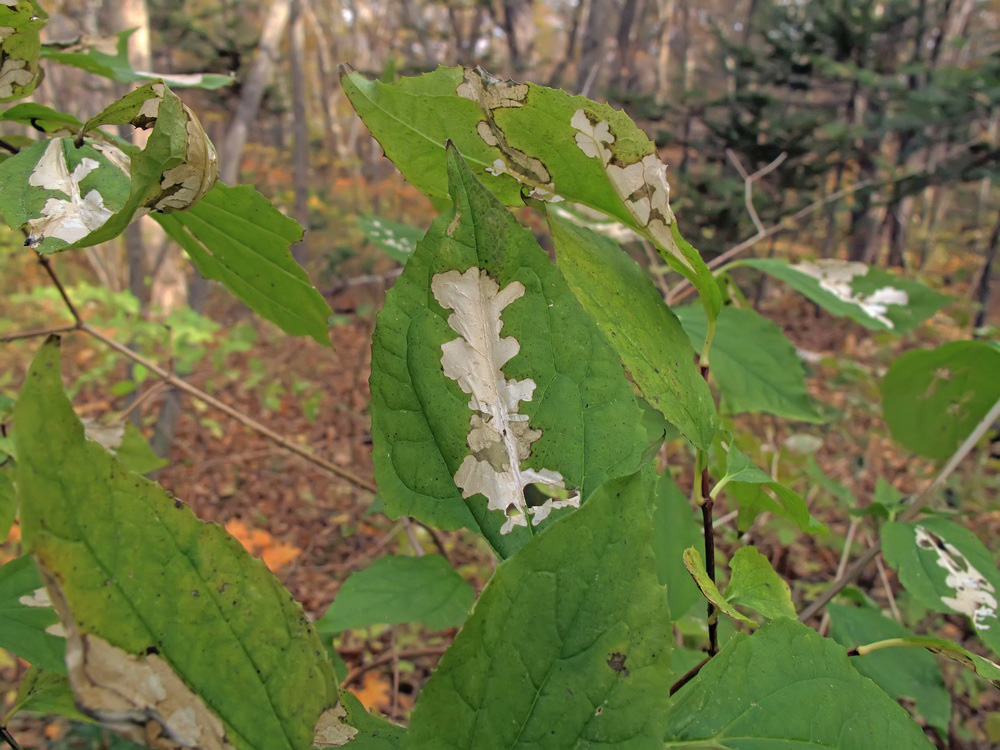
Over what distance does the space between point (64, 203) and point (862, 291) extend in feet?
3.29

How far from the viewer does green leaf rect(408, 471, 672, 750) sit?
12.5 inches

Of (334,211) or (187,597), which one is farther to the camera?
(334,211)

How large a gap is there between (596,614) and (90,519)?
0.25 meters

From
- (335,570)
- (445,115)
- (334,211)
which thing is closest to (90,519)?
(445,115)

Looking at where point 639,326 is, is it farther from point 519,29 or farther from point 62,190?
point 519,29

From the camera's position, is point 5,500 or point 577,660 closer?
point 577,660

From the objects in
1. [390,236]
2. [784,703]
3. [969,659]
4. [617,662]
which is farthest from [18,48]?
[969,659]

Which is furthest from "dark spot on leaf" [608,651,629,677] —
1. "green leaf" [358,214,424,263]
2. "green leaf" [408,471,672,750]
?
"green leaf" [358,214,424,263]

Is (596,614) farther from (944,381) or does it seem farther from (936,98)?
(936,98)

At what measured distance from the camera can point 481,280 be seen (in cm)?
41

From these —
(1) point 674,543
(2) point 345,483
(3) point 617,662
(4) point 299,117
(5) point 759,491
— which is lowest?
(2) point 345,483

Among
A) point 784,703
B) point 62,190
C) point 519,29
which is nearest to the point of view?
point 784,703

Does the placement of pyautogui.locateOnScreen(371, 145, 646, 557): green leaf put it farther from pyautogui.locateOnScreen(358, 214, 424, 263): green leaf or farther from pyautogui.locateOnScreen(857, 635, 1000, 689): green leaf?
pyautogui.locateOnScreen(358, 214, 424, 263): green leaf

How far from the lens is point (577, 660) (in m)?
0.32
